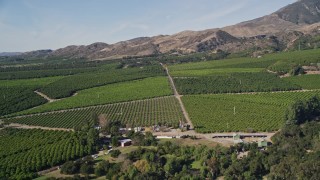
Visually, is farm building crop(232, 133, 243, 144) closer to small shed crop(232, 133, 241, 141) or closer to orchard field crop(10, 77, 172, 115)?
small shed crop(232, 133, 241, 141)

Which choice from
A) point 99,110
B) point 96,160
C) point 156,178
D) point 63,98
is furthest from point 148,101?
point 156,178

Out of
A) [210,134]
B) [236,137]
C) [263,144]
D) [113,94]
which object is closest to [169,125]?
[210,134]

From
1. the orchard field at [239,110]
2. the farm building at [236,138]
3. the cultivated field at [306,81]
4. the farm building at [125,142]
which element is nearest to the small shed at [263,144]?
the farm building at [236,138]

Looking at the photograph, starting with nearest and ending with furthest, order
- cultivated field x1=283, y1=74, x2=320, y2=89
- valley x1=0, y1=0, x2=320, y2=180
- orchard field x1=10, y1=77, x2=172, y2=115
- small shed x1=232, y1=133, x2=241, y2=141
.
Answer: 1. valley x1=0, y1=0, x2=320, y2=180
2. small shed x1=232, y1=133, x2=241, y2=141
3. orchard field x1=10, y1=77, x2=172, y2=115
4. cultivated field x1=283, y1=74, x2=320, y2=89

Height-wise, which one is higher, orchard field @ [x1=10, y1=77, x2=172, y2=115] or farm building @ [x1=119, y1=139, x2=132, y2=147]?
orchard field @ [x1=10, y1=77, x2=172, y2=115]

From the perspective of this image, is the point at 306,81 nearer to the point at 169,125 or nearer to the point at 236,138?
the point at 169,125

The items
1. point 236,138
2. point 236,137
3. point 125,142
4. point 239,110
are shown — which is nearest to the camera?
point 236,138

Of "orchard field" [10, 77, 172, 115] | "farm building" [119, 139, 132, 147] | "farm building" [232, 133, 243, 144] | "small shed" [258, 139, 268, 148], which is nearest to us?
"small shed" [258, 139, 268, 148]

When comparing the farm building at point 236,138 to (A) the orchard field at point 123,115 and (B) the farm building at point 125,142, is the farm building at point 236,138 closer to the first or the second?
(A) the orchard field at point 123,115

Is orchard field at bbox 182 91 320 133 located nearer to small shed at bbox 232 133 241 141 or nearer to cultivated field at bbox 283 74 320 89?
small shed at bbox 232 133 241 141

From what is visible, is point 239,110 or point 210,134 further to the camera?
point 239,110

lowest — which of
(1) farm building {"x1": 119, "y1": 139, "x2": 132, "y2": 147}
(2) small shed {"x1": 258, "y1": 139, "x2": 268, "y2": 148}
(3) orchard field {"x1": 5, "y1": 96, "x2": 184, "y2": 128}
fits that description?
(2) small shed {"x1": 258, "y1": 139, "x2": 268, "y2": 148}

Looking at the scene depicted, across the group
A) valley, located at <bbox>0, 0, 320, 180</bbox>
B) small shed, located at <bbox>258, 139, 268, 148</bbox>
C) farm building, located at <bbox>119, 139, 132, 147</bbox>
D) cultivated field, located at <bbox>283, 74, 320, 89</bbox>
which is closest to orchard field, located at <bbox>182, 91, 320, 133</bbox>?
valley, located at <bbox>0, 0, 320, 180</bbox>

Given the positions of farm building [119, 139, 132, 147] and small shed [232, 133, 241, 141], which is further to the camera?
farm building [119, 139, 132, 147]
